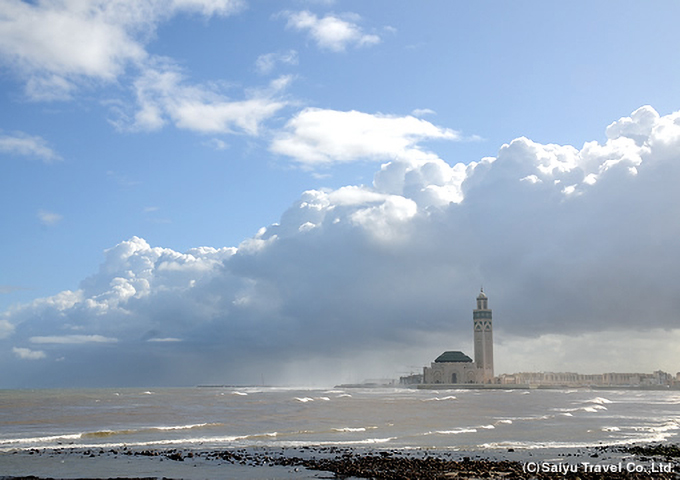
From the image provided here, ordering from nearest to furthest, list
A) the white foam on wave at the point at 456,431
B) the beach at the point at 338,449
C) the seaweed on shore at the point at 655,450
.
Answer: the beach at the point at 338,449 < the seaweed on shore at the point at 655,450 < the white foam on wave at the point at 456,431

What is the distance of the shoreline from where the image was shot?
78.9 feet

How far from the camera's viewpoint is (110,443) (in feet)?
117

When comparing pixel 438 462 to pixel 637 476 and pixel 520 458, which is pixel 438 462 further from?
pixel 637 476

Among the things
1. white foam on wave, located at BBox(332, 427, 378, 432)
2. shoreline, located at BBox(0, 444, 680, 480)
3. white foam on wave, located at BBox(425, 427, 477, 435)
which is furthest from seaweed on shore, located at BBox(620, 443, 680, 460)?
white foam on wave, located at BBox(332, 427, 378, 432)

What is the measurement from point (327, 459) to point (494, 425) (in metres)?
22.6

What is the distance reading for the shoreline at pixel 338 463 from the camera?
947 inches

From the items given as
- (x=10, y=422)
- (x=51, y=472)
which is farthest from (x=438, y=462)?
(x=10, y=422)

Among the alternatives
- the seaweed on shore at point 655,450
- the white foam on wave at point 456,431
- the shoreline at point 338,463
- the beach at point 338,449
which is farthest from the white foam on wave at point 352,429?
the seaweed on shore at point 655,450

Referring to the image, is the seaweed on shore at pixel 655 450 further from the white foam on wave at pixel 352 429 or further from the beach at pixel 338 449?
the white foam on wave at pixel 352 429

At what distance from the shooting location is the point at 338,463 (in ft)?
87.8

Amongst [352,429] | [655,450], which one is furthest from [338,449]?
[655,450]

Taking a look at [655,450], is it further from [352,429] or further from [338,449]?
[352,429]

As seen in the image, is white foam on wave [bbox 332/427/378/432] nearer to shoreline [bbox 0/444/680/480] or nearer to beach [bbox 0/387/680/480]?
beach [bbox 0/387/680/480]

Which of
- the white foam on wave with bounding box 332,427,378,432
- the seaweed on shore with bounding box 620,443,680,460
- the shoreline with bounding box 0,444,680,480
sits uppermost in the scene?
the shoreline with bounding box 0,444,680,480
